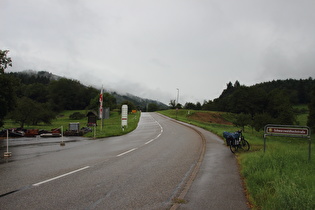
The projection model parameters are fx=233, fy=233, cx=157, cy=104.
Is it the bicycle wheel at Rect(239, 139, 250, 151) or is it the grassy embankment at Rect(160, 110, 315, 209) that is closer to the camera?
the grassy embankment at Rect(160, 110, 315, 209)

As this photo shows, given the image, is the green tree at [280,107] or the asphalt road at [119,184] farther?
the green tree at [280,107]

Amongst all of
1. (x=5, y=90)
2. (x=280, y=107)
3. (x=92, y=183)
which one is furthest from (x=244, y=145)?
(x=280, y=107)

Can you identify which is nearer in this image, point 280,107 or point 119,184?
point 119,184

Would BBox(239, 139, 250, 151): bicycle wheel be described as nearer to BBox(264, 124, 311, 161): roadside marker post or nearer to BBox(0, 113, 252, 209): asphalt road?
BBox(264, 124, 311, 161): roadside marker post

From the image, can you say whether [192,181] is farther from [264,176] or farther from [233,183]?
[264,176]

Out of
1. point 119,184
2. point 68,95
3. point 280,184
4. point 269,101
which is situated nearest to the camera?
point 280,184

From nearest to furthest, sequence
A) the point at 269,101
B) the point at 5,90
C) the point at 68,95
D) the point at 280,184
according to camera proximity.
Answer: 1. the point at 280,184
2. the point at 5,90
3. the point at 269,101
4. the point at 68,95

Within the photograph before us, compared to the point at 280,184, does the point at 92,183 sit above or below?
below

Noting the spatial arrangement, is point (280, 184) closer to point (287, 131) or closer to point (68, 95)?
point (287, 131)

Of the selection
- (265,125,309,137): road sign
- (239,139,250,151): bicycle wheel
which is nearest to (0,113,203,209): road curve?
(265,125,309,137): road sign

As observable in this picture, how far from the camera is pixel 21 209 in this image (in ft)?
13.9

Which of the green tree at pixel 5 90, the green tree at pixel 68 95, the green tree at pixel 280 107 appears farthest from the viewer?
the green tree at pixel 68 95

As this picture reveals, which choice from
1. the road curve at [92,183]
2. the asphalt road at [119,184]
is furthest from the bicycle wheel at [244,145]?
the road curve at [92,183]

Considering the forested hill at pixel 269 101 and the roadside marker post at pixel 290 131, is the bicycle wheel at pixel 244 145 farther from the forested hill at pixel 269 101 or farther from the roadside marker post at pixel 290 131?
the forested hill at pixel 269 101
